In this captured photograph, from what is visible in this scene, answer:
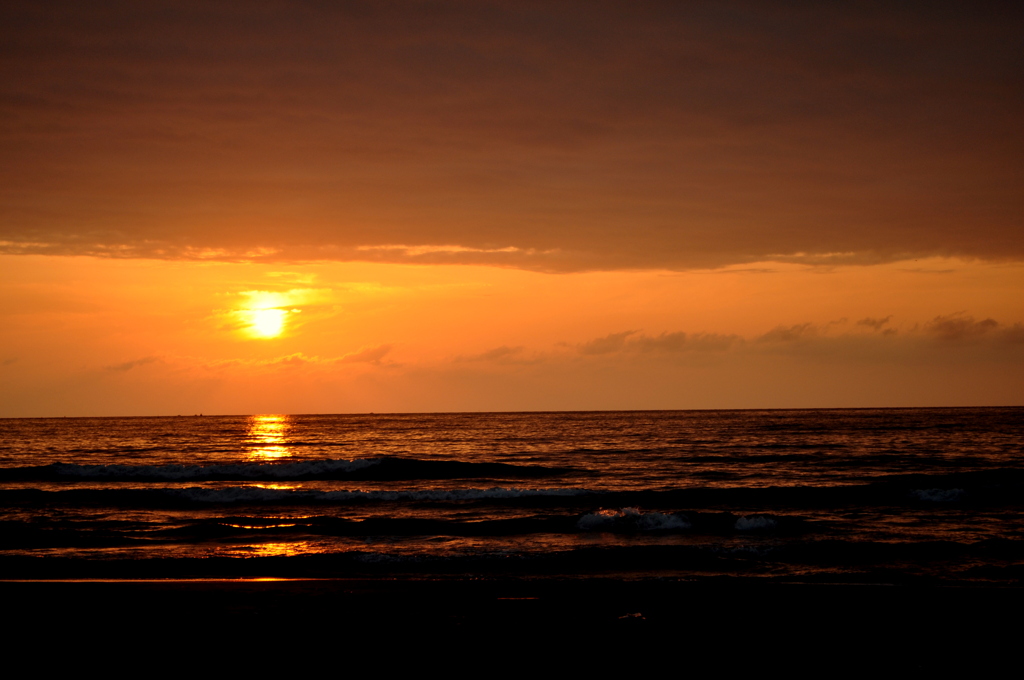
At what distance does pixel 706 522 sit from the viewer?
70.0 feet

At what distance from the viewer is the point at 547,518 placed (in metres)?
22.2

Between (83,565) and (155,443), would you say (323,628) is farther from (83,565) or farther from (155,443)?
(155,443)

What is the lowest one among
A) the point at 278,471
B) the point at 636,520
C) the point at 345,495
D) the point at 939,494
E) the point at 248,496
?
the point at 939,494

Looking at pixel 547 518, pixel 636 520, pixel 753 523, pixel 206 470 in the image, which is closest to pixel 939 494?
pixel 753 523

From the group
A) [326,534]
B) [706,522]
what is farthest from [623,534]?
[326,534]

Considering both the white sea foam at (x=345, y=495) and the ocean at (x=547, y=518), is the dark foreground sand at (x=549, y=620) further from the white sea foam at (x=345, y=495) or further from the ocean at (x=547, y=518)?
the white sea foam at (x=345, y=495)

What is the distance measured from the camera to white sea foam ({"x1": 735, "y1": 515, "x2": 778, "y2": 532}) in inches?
807

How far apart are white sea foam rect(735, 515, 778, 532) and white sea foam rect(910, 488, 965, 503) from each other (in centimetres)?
826

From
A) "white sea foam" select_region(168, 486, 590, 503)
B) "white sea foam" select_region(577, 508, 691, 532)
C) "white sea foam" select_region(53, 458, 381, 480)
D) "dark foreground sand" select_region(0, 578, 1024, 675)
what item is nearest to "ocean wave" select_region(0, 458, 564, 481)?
"white sea foam" select_region(53, 458, 381, 480)

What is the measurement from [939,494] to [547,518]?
14644 mm

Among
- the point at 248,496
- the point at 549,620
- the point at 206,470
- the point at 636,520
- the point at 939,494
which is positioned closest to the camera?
the point at 549,620

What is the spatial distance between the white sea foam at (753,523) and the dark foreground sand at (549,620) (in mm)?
6956

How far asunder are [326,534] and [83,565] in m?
6.10

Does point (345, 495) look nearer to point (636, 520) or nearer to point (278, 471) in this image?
point (278, 471)
